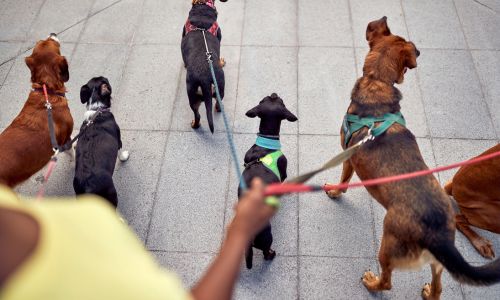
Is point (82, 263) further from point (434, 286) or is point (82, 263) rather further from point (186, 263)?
point (434, 286)

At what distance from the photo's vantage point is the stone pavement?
4.14 meters

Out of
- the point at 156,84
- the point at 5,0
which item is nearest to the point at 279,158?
the point at 156,84

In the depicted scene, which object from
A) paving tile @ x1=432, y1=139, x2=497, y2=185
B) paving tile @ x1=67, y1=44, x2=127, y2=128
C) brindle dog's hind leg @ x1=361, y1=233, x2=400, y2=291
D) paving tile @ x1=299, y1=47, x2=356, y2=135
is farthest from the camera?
paving tile @ x1=67, y1=44, x2=127, y2=128

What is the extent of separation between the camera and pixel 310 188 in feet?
6.97

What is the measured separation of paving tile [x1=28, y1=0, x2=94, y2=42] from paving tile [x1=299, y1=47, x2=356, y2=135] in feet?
11.5

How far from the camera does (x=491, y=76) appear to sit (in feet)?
18.3

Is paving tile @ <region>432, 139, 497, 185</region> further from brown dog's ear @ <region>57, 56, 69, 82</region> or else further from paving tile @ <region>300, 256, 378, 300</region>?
brown dog's ear @ <region>57, 56, 69, 82</region>

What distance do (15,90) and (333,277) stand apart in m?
4.79

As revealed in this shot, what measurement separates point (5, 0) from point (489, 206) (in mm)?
7566

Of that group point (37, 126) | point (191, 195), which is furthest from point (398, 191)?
point (37, 126)

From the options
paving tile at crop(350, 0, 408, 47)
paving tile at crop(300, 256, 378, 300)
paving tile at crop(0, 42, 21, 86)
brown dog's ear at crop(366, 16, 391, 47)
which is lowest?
paving tile at crop(300, 256, 378, 300)

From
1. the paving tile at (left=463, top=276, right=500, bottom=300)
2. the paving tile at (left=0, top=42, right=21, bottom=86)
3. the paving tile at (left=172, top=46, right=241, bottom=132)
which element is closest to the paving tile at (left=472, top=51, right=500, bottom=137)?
the paving tile at (left=463, top=276, right=500, bottom=300)

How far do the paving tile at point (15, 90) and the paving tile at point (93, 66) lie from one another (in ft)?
0.74

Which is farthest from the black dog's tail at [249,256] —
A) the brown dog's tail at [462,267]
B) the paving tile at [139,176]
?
the brown dog's tail at [462,267]
